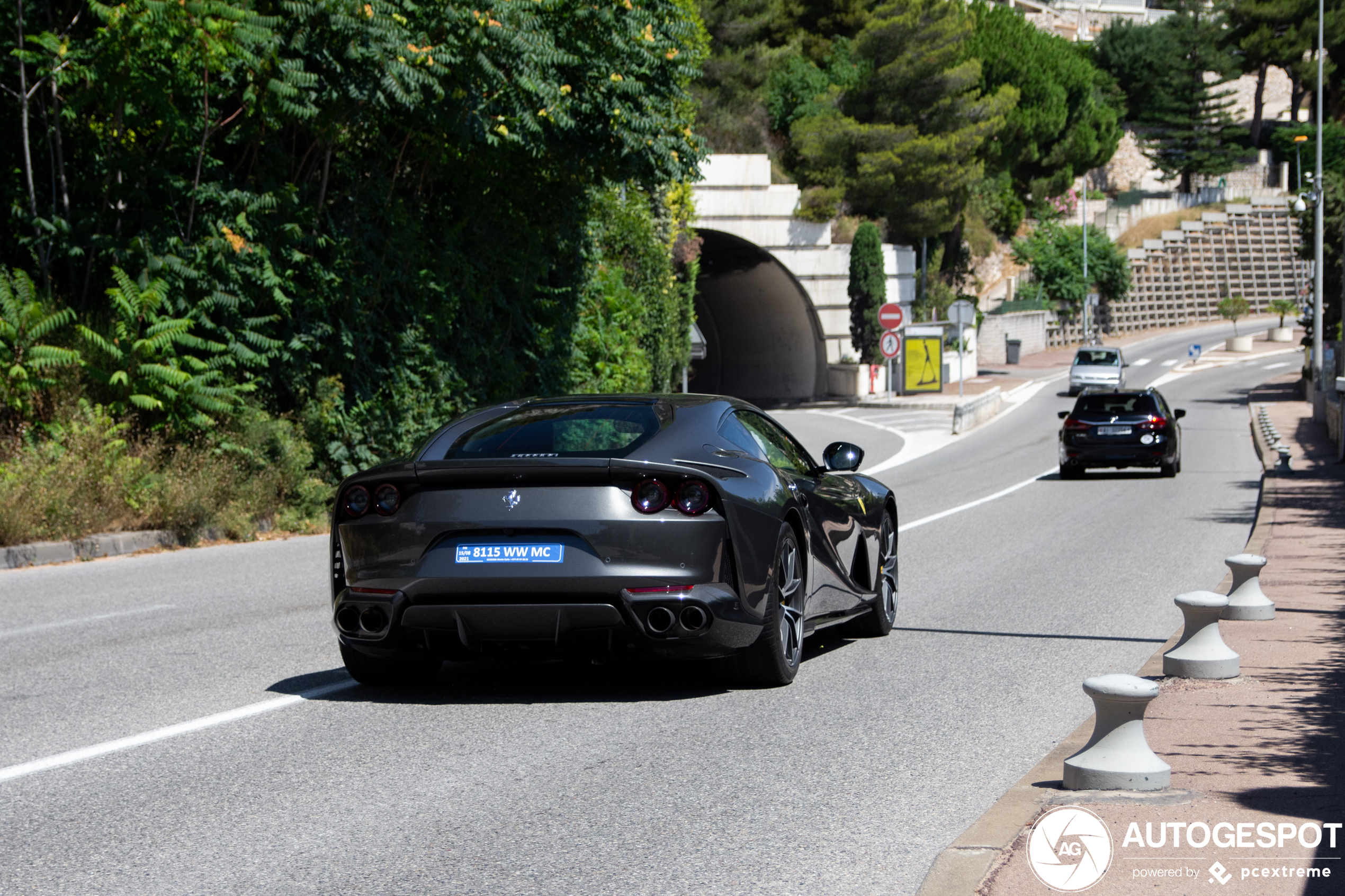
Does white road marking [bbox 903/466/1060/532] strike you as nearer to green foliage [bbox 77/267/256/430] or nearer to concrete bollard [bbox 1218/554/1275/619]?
concrete bollard [bbox 1218/554/1275/619]

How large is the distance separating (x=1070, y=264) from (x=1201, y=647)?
82.6m

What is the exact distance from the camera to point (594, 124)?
1920 cm

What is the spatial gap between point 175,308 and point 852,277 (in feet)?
123

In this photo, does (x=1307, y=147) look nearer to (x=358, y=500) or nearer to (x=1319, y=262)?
(x=1319, y=262)

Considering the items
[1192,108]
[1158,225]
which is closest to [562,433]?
[1158,225]

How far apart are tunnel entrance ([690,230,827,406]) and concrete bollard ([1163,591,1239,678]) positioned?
137 ft

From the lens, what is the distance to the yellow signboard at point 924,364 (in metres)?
49.5

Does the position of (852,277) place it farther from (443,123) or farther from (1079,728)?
(1079,728)

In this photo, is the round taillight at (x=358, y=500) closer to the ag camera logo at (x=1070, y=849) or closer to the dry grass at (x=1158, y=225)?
the ag camera logo at (x=1070, y=849)

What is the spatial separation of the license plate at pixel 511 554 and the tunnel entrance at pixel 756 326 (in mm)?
42660

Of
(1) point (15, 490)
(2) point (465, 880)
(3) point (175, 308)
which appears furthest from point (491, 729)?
(3) point (175, 308)

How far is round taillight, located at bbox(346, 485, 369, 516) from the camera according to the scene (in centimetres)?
664

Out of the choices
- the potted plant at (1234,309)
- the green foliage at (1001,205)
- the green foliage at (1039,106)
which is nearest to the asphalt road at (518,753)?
the green foliage at (1039,106)

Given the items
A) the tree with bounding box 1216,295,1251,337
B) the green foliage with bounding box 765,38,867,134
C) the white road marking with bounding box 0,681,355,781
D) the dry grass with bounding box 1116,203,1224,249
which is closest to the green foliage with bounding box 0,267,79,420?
the white road marking with bounding box 0,681,355,781
